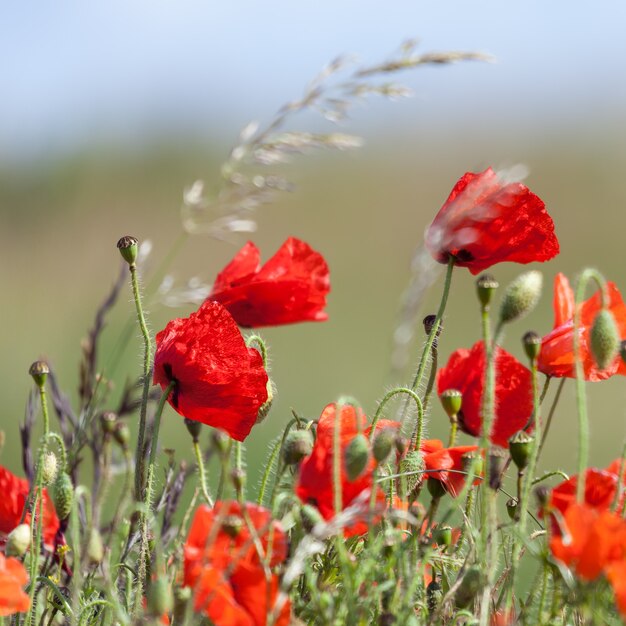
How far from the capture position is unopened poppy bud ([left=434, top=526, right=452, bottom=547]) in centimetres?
96

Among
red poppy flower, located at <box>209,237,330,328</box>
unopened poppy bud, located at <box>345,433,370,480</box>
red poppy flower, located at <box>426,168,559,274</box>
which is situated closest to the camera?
unopened poppy bud, located at <box>345,433,370,480</box>

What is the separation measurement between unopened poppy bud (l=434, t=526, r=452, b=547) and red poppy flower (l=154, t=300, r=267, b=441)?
0.20 meters

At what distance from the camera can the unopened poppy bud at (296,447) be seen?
89 cm

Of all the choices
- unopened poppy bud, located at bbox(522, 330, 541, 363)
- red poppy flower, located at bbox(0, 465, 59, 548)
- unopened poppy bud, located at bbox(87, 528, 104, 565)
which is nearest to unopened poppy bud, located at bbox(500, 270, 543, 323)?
unopened poppy bud, located at bbox(522, 330, 541, 363)

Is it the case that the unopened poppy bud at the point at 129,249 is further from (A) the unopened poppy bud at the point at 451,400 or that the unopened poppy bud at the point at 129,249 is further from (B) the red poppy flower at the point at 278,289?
(A) the unopened poppy bud at the point at 451,400

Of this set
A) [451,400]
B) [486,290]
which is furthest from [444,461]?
[486,290]

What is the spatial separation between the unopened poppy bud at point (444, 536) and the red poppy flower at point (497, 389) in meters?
0.14

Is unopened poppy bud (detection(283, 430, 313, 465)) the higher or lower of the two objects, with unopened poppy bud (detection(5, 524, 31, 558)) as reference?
higher

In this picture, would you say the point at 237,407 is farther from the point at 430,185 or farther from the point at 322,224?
the point at 430,185

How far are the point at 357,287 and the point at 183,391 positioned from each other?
8.27 m

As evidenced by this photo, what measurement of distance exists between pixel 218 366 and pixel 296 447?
16 cm

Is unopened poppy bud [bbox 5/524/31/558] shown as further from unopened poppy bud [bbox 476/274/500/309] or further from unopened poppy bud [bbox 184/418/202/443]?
unopened poppy bud [bbox 476/274/500/309]

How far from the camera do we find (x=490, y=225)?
1091 millimetres

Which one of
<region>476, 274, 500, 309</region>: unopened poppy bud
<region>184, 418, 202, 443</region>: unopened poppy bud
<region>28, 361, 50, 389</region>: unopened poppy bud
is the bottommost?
<region>184, 418, 202, 443</region>: unopened poppy bud
